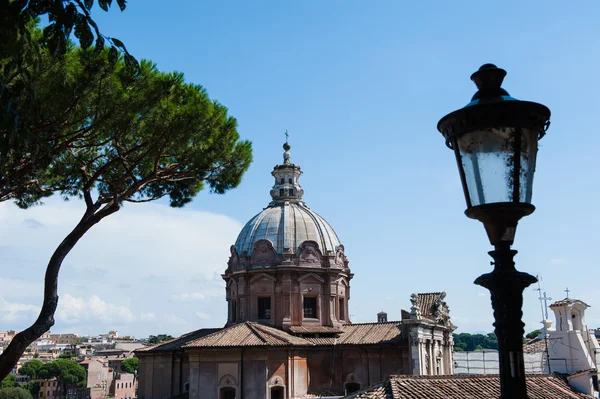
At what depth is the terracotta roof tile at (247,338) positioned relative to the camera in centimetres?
2725

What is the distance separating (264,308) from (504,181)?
29198 millimetres

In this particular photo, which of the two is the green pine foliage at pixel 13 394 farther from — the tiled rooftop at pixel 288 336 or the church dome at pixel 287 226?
the church dome at pixel 287 226

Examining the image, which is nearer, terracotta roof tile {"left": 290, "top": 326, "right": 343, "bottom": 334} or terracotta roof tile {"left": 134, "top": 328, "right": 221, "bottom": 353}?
terracotta roof tile {"left": 290, "top": 326, "right": 343, "bottom": 334}

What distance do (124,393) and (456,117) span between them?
88489 mm

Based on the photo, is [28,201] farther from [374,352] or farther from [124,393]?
[124,393]

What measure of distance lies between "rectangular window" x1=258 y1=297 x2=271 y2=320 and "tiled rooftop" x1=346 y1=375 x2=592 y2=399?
13.5 meters

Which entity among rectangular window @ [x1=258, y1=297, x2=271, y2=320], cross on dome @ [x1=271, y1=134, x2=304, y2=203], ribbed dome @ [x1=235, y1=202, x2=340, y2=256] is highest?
cross on dome @ [x1=271, y1=134, x2=304, y2=203]

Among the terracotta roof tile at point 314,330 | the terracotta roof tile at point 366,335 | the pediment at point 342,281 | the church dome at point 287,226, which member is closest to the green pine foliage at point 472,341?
the pediment at point 342,281

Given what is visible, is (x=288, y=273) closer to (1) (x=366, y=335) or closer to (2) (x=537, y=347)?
(1) (x=366, y=335)

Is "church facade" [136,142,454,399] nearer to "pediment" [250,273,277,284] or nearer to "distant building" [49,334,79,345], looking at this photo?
"pediment" [250,273,277,284]

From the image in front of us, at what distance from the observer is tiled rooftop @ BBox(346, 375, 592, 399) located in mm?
17516

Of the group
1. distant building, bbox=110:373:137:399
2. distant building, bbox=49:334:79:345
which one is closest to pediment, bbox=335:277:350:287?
distant building, bbox=110:373:137:399

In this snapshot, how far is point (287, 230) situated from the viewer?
33438 millimetres

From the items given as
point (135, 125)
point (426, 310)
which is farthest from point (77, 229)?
point (426, 310)
